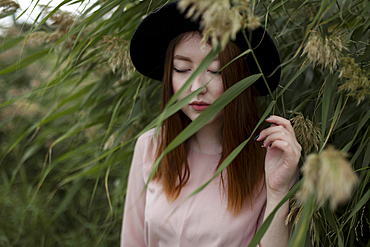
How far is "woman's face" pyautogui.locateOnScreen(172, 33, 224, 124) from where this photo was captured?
69cm

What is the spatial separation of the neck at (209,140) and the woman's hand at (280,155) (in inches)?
8.6

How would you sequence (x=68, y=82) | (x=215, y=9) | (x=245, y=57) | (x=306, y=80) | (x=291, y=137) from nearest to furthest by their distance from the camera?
1. (x=215, y=9)
2. (x=291, y=137)
3. (x=245, y=57)
4. (x=306, y=80)
5. (x=68, y=82)

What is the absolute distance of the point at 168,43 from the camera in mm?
823

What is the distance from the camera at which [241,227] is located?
776 mm

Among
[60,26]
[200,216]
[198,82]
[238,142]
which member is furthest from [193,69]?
[60,26]

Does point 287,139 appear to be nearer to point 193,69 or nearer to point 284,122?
point 284,122

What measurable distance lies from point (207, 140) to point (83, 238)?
98 cm

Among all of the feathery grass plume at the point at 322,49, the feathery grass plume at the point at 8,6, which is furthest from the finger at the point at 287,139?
the feathery grass plume at the point at 8,6

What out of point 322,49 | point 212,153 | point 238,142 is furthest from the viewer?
point 212,153

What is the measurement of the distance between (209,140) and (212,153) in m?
0.04

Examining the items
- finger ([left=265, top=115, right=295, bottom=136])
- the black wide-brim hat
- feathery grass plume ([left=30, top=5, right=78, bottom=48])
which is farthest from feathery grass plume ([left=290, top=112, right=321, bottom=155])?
feathery grass plume ([left=30, top=5, right=78, bottom=48])

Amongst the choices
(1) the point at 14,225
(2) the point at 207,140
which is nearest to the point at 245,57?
(2) the point at 207,140

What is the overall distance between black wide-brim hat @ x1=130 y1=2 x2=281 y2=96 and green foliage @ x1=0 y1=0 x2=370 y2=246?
43 millimetres

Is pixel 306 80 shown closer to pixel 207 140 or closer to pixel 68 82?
pixel 207 140
